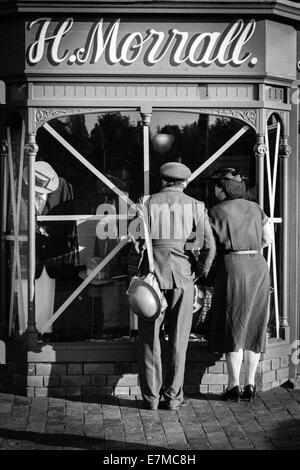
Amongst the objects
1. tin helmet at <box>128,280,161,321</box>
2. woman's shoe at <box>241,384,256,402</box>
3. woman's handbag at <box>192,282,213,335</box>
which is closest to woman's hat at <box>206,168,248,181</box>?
woman's handbag at <box>192,282,213,335</box>

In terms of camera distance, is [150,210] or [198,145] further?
[198,145]

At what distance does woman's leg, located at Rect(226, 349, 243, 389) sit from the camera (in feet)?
26.3

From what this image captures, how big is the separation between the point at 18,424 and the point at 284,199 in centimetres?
329

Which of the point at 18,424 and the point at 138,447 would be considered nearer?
the point at 138,447

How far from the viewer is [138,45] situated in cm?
823

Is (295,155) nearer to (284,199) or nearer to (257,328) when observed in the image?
(284,199)

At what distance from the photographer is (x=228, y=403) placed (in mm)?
8008

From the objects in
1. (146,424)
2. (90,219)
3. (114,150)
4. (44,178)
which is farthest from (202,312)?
(44,178)

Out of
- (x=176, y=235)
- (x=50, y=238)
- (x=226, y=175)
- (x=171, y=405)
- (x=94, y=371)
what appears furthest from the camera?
(x=50, y=238)

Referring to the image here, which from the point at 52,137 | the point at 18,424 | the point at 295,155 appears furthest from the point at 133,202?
the point at 18,424

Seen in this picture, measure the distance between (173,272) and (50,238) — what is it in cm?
138

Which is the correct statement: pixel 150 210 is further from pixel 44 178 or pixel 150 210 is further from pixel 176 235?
pixel 44 178

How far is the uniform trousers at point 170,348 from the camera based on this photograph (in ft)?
25.4

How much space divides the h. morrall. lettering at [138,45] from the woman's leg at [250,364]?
2.60 m
